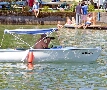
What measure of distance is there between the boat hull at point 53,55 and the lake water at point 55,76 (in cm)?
29

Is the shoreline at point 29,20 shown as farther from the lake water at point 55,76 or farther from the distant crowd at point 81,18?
the lake water at point 55,76

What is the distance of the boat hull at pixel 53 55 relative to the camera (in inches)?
1043

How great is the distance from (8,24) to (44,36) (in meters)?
26.2

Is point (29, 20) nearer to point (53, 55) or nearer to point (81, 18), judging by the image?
point (81, 18)

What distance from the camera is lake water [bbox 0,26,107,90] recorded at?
20.6m

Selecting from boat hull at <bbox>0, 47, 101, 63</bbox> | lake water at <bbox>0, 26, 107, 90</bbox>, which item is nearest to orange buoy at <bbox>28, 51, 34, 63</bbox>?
boat hull at <bbox>0, 47, 101, 63</bbox>

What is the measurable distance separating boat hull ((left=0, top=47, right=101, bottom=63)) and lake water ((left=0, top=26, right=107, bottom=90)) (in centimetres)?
29

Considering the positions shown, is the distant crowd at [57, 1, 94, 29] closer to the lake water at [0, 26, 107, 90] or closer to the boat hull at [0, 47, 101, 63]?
the lake water at [0, 26, 107, 90]

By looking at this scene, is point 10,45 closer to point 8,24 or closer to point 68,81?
point 68,81

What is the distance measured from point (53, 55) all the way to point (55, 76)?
3.61m

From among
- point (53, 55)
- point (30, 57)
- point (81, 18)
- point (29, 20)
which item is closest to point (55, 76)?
point (30, 57)

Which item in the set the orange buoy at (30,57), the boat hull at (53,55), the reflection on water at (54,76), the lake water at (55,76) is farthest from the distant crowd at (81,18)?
the orange buoy at (30,57)

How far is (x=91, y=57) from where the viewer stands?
2712 cm

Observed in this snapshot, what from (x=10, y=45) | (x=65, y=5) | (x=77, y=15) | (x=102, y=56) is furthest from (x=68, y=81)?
(x=65, y=5)
